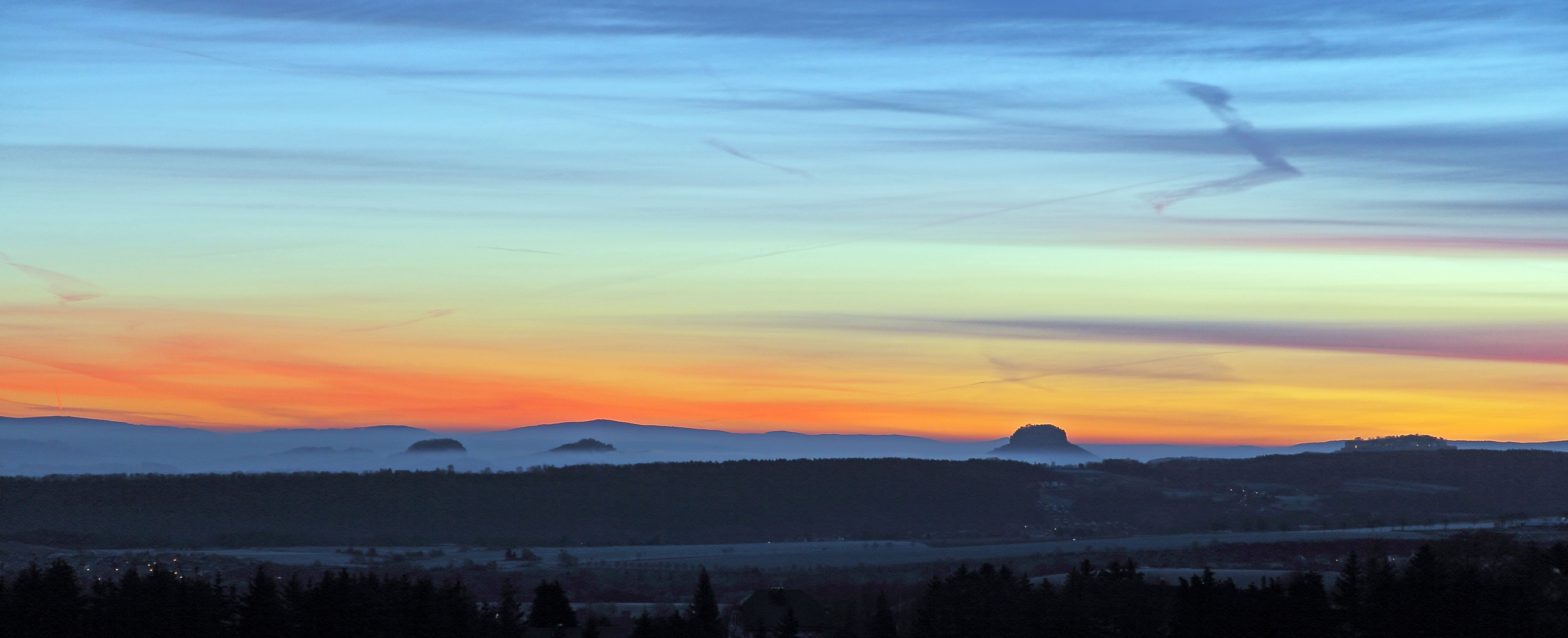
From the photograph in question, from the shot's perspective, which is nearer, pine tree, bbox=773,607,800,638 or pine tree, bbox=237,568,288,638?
pine tree, bbox=237,568,288,638

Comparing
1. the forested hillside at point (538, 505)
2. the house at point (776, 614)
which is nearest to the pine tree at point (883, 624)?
the house at point (776, 614)

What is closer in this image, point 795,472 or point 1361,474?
point 795,472

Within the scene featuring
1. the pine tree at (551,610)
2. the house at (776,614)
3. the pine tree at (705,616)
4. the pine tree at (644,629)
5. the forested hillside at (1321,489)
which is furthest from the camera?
the forested hillside at (1321,489)

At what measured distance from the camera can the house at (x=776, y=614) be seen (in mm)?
51469

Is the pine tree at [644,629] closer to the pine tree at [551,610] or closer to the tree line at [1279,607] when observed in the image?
the pine tree at [551,610]

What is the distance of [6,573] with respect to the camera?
6356cm

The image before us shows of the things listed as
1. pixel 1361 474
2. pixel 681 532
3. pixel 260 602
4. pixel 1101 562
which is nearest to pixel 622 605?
pixel 260 602

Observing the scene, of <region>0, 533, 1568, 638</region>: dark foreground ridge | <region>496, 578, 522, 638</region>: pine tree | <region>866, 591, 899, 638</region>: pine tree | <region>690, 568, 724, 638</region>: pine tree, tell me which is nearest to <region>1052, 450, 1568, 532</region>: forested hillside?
<region>0, 533, 1568, 638</region>: dark foreground ridge

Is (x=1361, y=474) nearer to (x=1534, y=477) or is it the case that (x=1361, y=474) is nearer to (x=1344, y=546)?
(x=1534, y=477)

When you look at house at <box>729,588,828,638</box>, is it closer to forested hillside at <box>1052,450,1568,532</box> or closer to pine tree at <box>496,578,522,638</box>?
pine tree at <box>496,578,522,638</box>

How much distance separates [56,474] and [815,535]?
6066cm

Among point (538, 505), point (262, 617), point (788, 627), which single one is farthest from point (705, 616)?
point (538, 505)

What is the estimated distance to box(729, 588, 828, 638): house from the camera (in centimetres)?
5147

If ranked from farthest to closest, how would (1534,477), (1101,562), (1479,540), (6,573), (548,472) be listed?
(1534,477) < (548,472) < (1101,562) < (6,573) < (1479,540)
